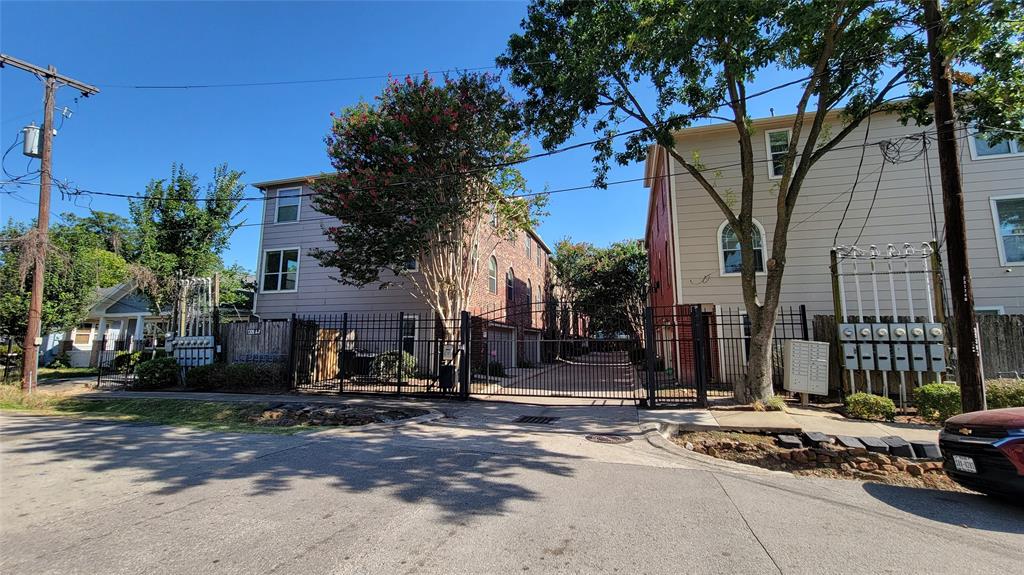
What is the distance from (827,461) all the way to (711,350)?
804 centimetres

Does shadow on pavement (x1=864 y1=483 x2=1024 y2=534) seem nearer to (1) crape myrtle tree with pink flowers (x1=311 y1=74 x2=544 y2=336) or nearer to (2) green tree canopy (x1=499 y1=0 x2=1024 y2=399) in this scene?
(2) green tree canopy (x1=499 y1=0 x2=1024 y2=399)

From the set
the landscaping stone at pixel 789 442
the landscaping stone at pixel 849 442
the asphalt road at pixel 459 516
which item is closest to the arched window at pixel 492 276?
the asphalt road at pixel 459 516

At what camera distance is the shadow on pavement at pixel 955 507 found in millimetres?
4270

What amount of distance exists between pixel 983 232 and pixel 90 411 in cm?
2343

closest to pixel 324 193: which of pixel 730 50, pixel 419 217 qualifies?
pixel 419 217

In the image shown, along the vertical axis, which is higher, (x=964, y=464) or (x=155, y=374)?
(x=155, y=374)

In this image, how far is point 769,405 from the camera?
959 cm

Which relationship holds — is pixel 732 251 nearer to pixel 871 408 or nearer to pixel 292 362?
pixel 871 408

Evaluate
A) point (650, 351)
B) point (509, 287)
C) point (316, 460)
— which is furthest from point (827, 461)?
point (509, 287)

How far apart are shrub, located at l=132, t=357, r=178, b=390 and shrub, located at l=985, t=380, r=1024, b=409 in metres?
20.1

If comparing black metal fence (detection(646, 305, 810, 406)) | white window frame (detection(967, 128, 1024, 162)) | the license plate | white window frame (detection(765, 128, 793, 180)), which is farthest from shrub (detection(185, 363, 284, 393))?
white window frame (detection(967, 128, 1024, 162))

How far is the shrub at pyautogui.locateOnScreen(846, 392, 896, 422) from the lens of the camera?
347 inches

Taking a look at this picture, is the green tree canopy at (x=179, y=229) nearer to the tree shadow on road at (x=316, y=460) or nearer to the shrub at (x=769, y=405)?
the tree shadow on road at (x=316, y=460)

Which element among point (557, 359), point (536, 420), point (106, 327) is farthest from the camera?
point (106, 327)
